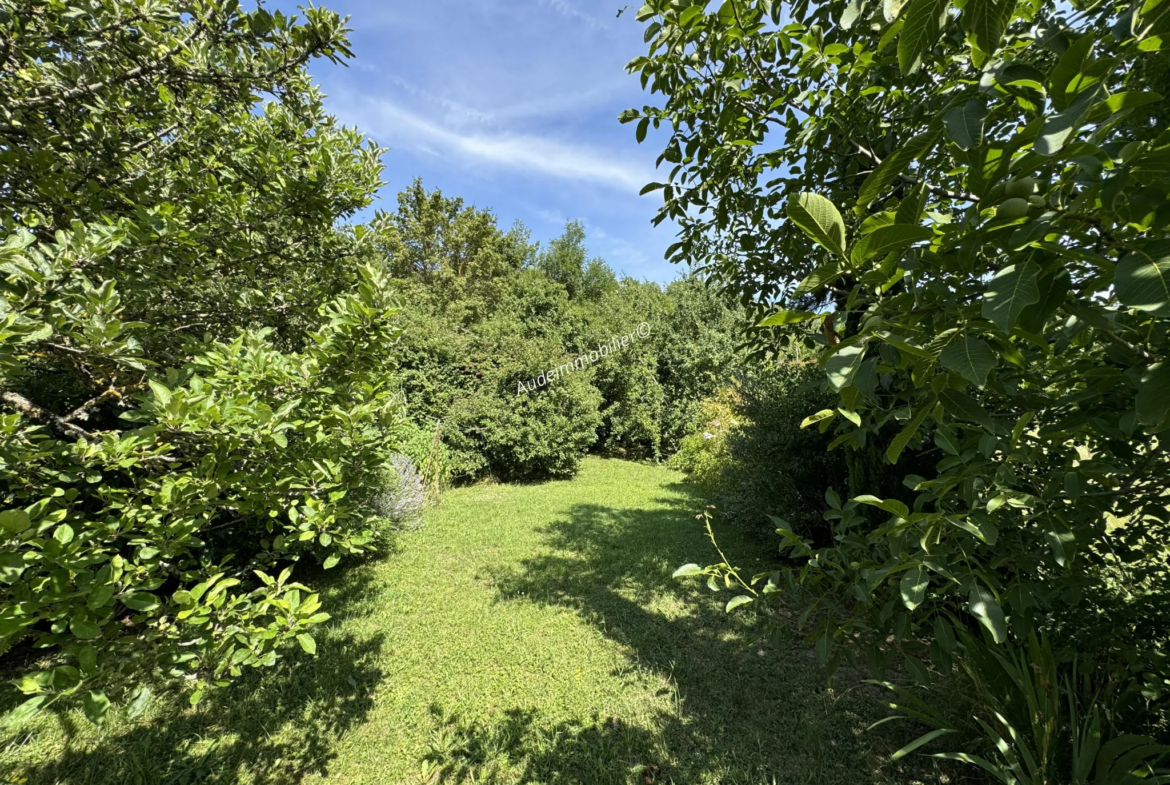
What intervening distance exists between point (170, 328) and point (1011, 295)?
3.22m

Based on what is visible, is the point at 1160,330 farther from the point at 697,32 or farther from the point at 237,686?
the point at 237,686

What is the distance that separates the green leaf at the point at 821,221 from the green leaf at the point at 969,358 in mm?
214

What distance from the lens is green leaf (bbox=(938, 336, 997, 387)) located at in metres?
0.61

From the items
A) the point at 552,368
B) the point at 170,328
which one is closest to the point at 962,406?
the point at 170,328

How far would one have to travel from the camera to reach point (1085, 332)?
1.16 meters

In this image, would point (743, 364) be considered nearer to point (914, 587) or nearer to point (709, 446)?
point (914, 587)

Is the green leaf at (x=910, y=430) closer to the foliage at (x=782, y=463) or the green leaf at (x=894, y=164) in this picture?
the green leaf at (x=894, y=164)

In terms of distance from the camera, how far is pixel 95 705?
4.01ft

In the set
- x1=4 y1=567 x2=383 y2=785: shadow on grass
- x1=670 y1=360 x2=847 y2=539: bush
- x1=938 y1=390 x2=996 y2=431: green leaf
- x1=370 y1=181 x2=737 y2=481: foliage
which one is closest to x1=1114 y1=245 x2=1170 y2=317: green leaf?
x1=938 y1=390 x2=996 y2=431: green leaf

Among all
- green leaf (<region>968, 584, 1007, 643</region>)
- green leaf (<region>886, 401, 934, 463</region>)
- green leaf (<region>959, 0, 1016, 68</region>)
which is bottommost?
green leaf (<region>968, 584, 1007, 643</region>)

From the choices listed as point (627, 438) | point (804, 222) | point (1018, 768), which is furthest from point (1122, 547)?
point (627, 438)

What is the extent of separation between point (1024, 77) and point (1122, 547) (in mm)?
2023

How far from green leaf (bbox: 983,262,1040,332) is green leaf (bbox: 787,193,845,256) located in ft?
0.67

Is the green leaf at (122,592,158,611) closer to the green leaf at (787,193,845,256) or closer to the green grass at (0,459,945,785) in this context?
the green grass at (0,459,945,785)
